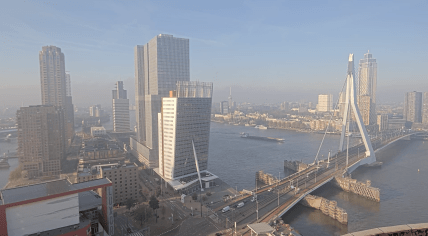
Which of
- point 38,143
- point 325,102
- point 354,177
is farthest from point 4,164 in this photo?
point 325,102

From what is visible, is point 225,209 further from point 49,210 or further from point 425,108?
point 425,108

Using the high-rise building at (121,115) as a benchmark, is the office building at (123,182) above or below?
below

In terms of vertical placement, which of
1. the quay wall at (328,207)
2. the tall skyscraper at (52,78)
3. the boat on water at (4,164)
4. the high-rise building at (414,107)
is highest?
the tall skyscraper at (52,78)

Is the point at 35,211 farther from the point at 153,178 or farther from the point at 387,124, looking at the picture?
the point at 387,124

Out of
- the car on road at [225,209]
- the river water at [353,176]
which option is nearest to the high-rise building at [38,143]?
the river water at [353,176]

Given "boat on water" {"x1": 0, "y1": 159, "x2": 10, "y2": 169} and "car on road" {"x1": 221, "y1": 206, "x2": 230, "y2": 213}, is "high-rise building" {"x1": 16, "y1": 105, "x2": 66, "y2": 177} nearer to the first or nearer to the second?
"boat on water" {"x1": 0, "y1": 159, "x2": 10, "y2": 169}

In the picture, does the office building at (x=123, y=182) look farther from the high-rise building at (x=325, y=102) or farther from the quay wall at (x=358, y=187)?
the high-rise building at (x=325, y=102)
